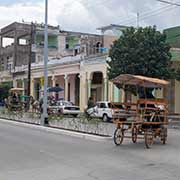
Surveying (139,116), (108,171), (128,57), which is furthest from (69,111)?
(108,171)

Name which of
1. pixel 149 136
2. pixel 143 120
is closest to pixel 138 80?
pixel 143 120

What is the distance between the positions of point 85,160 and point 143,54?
1876 cm

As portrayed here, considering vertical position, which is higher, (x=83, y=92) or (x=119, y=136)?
(x=83, y=92)

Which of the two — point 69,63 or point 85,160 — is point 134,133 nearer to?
point 85,160

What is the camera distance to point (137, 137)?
51.9 feet

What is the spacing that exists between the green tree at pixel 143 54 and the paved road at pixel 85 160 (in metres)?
13.5

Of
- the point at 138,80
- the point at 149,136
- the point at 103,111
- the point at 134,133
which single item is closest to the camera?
the point at 149,136

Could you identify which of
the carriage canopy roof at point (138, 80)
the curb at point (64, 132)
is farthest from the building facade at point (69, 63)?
the carriage canopy roof at point (138, 80)

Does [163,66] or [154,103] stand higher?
[163,66]

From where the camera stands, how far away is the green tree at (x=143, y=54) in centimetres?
2947

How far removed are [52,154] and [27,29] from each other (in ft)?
172

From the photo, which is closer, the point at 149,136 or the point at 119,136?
the point at 149,136

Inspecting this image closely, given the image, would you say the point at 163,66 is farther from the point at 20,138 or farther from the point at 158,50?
the point at 20,138

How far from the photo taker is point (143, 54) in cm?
2945
